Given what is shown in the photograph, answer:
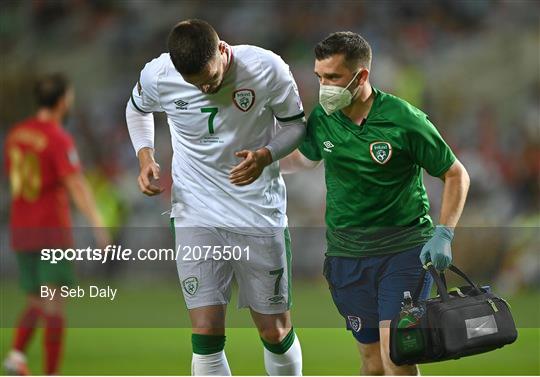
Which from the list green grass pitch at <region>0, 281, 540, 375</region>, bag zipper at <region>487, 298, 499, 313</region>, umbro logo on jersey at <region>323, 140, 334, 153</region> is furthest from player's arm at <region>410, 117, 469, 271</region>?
green grass pitch at <region>0, 281, 540, 375</region>

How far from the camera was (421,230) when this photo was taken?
14.9 feet

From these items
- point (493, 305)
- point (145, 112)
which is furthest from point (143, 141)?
point (493, 305)

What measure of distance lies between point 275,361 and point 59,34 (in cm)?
1025

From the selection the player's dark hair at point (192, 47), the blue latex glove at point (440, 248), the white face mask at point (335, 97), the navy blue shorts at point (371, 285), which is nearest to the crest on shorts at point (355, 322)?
the navy blue shorts at point (371, 285)

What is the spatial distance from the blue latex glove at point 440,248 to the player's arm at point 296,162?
2.14 ft

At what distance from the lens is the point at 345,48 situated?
441 centimetres

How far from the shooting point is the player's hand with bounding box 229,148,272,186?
4430 mm

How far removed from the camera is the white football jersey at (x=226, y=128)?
469 centimetres

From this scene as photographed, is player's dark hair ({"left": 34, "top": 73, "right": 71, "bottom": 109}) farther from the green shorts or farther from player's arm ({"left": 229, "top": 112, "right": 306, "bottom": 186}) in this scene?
player's arm ({"left": 229, "top": 112, "right": 306, "bottom": 186})

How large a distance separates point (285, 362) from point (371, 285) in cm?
64

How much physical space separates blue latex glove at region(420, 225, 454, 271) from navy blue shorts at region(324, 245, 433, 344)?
125 mm

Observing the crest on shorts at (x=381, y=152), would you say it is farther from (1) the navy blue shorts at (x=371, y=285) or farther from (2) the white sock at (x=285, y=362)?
(2) the white sock at (x=285, y=362)

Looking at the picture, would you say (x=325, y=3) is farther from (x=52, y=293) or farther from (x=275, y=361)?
(x=275, y=361)

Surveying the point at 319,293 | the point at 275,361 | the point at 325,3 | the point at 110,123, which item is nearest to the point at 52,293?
the point at 275,361
